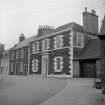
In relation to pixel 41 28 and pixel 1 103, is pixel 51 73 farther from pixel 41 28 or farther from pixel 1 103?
pixel 1 103

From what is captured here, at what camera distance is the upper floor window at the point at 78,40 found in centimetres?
2318

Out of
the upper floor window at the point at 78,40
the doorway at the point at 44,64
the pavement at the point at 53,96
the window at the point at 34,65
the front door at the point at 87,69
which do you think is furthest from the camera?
the window at the point at 34,65

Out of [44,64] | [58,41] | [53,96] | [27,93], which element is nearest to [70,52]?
[58,41]

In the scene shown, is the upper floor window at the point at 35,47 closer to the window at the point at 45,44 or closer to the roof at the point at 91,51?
the window at the point at 45,44

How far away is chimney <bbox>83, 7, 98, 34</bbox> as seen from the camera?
84.0ft

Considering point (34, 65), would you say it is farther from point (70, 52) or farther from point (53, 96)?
point (53, 96)

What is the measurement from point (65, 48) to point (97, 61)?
5203mm

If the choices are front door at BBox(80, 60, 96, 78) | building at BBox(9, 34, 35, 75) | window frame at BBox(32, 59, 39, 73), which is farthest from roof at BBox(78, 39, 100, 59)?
building at BBox(9, 34, 35, 75)

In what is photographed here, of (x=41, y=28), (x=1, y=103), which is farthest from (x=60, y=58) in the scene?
(x=1, y=103)

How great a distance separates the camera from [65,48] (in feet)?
77.6

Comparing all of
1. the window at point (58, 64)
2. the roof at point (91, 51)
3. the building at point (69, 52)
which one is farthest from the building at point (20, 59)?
the roof at point (91, 51)

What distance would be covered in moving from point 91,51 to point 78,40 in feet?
8.09

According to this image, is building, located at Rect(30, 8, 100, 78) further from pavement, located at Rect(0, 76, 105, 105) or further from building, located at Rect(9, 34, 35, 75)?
pavement, located at Rect(0, 76, 105, 105)

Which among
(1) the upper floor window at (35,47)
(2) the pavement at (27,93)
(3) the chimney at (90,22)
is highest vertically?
(3) the chimney at (90,22)
